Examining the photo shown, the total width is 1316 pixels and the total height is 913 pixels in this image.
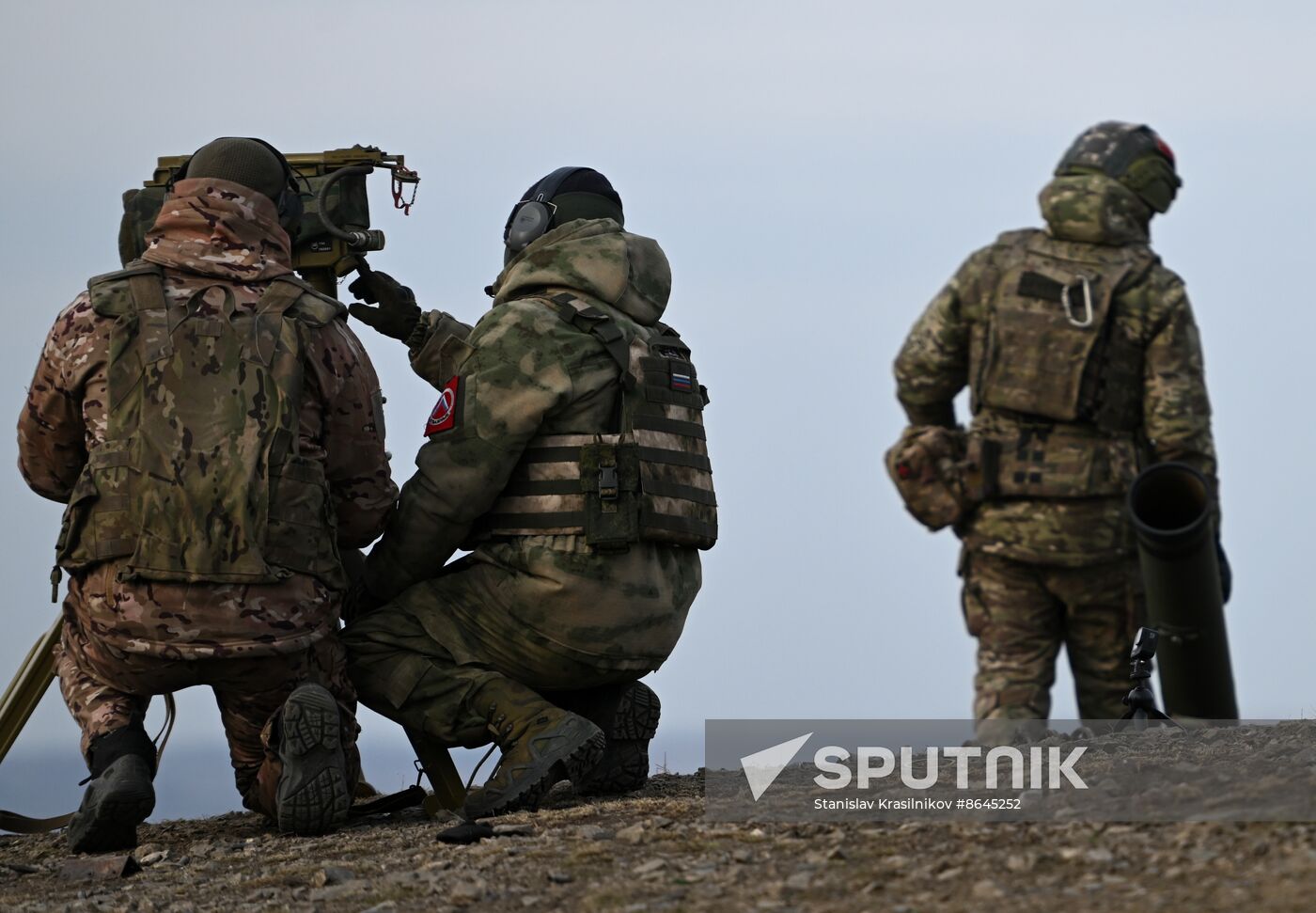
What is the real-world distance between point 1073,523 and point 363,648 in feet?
10.5

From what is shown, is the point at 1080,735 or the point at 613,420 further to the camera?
the point at 1080,735

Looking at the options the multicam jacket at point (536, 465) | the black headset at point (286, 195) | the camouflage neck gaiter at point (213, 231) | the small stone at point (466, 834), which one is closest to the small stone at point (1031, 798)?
the small stone at point (466, 834)

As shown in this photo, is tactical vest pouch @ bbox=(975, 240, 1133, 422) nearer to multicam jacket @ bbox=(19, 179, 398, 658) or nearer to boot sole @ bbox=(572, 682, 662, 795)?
boot sole @ bbox=(572, 682, 662, 795)

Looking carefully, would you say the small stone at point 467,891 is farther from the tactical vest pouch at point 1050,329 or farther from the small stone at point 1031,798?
the tactical vest pouch at point 1050,329

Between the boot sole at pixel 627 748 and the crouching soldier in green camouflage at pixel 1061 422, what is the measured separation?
2069 mm

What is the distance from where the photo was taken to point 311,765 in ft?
20.4

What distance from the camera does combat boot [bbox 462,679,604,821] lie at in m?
6.20

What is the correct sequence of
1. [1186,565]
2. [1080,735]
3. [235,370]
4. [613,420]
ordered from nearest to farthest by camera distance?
[235,370], [613,420], [1080,735], [1186,565]

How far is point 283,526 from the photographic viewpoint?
629 cm

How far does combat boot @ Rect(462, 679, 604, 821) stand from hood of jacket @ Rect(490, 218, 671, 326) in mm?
1386

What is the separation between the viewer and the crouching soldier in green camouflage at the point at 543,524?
652 cm

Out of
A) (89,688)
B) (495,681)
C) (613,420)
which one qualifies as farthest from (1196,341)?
(89,688)

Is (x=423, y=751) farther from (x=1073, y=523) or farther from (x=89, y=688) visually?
(x=1073, y=523)

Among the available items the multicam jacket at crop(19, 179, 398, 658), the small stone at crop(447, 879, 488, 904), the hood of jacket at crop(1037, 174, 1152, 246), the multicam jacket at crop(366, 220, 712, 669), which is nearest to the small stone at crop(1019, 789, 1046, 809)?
the small stone at crop(447, 879, 488, 904)
